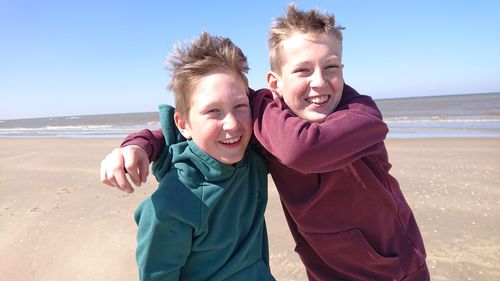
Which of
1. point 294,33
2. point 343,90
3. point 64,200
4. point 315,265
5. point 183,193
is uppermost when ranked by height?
point 294,33

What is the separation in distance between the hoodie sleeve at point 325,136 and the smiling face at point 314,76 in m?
0.10

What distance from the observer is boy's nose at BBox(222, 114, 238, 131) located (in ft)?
5.57

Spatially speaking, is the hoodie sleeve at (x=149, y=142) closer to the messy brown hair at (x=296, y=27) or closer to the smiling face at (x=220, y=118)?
the smiling face at (x=220, y=118)

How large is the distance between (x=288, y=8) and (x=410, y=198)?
15.4 ft

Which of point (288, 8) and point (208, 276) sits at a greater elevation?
point (288, 8)

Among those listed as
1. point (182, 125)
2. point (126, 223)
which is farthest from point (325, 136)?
point (126, 223)

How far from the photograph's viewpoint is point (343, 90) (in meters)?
1.81

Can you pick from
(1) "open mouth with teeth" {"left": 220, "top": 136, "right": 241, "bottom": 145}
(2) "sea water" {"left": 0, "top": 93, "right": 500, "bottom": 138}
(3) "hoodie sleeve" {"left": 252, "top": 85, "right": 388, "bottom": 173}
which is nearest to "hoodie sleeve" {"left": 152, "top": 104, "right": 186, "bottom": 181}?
(1) "open mouth with teeth" {"left": 220, "top": 136, "right": 241, "bottom": 145}

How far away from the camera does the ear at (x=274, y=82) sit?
1.94 metres

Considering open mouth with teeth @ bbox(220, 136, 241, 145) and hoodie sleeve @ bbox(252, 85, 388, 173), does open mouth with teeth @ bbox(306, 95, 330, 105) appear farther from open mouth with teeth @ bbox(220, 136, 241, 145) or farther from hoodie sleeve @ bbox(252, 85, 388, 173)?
open mouth with teeth @ bbox(220, 136, 241, 145)

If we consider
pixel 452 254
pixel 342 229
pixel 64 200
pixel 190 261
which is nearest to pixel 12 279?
pixel 64 200

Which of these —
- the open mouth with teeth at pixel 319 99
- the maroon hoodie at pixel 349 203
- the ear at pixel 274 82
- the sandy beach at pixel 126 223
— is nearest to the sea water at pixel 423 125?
the sandy beach at pixel 126 223

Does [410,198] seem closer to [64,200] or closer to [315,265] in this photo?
[315,265]

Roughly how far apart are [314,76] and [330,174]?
0.44 metres
